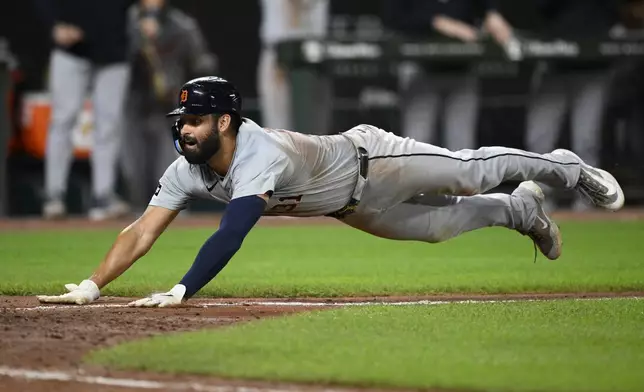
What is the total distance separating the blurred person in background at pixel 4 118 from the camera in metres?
13.9

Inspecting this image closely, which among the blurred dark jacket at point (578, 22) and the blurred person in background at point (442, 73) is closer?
the blurred person in background at point (442, 73)

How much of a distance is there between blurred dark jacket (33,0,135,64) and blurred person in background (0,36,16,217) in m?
1.65

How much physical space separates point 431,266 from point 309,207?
229 centimetres

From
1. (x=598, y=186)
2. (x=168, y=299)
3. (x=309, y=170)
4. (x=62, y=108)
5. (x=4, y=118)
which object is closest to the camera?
(x=168, y=299)

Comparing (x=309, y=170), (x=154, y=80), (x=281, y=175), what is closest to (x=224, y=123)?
(x=281, y=175)

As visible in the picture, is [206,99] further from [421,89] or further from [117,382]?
[421,89]

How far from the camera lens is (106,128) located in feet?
40.8

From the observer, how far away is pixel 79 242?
34.3ft

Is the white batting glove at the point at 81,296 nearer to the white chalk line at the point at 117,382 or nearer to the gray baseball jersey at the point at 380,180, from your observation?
the gray baseball jersey at the point at 380,180

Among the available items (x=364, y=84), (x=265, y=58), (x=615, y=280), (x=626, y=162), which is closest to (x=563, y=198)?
(x=626, y=162)

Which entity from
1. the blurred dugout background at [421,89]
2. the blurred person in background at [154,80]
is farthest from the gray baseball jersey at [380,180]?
the blurred person in background at [154,80]

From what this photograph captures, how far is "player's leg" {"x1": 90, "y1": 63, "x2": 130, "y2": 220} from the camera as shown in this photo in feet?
40.7

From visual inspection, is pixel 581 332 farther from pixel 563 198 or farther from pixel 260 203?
pixel 563 198

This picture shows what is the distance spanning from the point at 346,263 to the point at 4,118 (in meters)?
6.38
